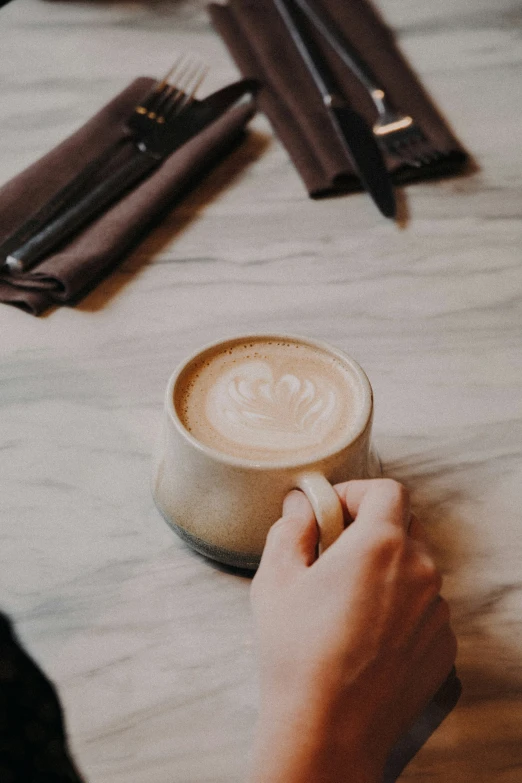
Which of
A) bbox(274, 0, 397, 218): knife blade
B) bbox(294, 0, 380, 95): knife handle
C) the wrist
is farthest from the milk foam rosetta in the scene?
bbox(294, 0, 380, 95): knife handle

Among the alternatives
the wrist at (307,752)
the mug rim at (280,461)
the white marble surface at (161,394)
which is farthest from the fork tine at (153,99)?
the wrist at (307,752)

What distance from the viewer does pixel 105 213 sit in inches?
35.4

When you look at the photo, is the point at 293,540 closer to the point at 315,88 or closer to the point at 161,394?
the point at 161,394

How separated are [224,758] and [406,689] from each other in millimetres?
123

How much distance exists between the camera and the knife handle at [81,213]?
0.80 metres

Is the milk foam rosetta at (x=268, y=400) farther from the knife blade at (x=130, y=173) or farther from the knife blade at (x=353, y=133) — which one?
the knife blade at (x=353, y=133)

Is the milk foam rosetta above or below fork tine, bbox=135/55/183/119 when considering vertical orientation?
below

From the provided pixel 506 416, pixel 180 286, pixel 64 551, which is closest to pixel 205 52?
pixel 180 286

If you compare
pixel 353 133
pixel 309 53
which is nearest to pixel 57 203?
pixel 353 133

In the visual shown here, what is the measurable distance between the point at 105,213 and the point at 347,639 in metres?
0.62

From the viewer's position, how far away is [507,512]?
24.8 inches

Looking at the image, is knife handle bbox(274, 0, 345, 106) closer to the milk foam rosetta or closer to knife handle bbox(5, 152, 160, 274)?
knife handle bbox(5, 152, 160, 274)

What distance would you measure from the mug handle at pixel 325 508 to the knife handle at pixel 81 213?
0.46 metres

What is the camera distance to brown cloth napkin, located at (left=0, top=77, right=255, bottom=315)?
0.80 m
